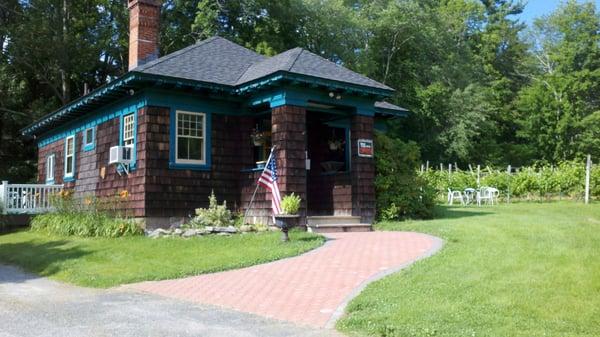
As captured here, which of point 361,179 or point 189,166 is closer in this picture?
point 189,166

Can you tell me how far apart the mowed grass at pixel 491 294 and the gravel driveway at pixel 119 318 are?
0.83 meters

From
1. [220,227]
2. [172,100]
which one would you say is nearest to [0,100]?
[172,100]

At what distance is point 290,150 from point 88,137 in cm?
787

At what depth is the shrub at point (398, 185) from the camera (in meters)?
15.7

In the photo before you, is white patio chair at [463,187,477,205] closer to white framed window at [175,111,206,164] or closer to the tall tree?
white framed window at [175,111,206,164]

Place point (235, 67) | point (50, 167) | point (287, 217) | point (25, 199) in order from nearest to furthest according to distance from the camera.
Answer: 1. point (287, 217)
2. point (235, 67)
3. point (25, 199)
4. point (50, 167)

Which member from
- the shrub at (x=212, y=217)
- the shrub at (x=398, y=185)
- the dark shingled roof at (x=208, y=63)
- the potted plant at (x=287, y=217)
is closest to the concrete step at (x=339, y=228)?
the shrub at (x=398, y=185)

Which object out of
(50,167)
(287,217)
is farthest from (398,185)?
(50,167)

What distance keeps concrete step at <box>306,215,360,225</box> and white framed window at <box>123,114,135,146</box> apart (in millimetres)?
5051

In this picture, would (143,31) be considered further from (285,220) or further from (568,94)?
(568,94)

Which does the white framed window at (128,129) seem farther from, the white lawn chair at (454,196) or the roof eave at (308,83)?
the white lawn chair at (454,196)

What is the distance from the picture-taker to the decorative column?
49.2 feet

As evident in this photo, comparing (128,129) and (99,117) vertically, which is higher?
(99,117)

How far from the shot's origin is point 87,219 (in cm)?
1437
